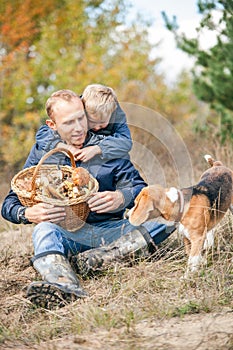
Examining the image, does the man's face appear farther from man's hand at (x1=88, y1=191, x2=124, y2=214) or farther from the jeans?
the jeans

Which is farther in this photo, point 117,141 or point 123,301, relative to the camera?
point 117,141

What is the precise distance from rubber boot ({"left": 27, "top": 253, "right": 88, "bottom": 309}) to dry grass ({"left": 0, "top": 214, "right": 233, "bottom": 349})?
2.4 inches

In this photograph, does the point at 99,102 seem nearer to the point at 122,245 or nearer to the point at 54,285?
the point at 122,245

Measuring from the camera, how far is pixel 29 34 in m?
14.2

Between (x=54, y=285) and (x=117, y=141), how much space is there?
113 cm

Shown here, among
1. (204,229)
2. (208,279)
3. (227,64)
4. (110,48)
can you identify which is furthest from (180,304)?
(110,48)

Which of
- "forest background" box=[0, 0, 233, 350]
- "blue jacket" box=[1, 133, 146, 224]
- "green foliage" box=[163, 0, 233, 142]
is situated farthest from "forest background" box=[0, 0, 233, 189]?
"blue jacket" box=[1, 133, 146, 224]

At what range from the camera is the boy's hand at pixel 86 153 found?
3996 millimetres

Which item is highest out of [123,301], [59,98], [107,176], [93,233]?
[59,98]

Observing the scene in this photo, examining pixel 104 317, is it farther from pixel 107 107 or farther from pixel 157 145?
pixel 157 145

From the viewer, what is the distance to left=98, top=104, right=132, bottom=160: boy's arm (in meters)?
4.04

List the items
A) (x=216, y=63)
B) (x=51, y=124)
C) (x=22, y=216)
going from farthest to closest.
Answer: (x=216, y=63)
(x=51, y=124)
(x=22, y=216)

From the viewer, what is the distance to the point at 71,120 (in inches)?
154

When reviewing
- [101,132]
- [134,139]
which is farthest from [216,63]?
[101,132]
